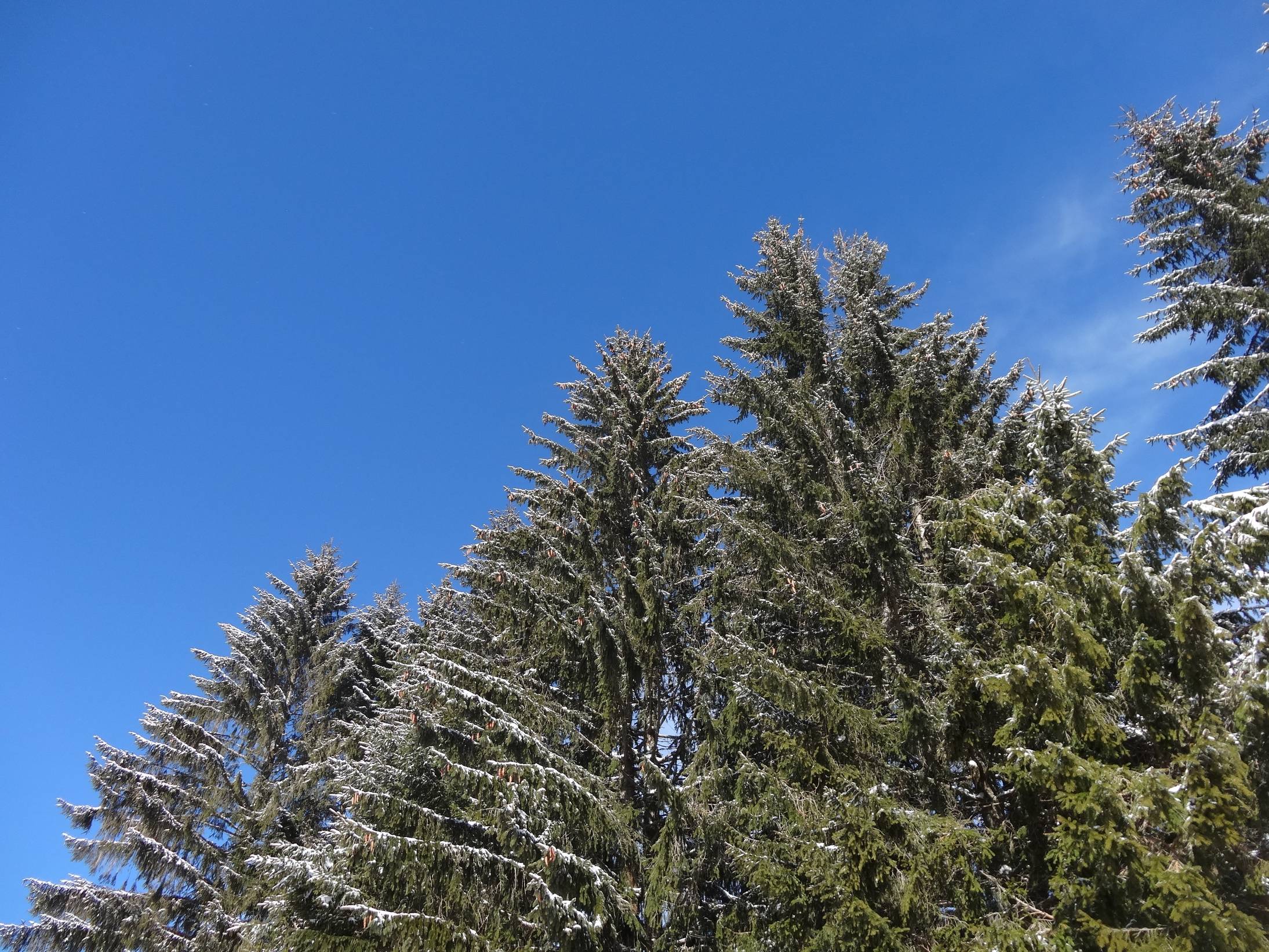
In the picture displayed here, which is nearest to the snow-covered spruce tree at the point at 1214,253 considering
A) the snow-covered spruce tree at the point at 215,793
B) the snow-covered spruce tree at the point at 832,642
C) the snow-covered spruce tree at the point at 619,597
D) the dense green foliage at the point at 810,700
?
the dense green foliage at the point at 810,700

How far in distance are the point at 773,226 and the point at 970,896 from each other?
39.3 ft

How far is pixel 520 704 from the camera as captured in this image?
9.47 meters

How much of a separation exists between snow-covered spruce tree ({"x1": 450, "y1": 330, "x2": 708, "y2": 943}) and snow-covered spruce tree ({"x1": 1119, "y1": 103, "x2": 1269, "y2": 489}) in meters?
9.51

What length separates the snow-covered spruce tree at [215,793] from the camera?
37.0 ft

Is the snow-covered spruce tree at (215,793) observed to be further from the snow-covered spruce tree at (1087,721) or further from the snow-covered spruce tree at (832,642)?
the snow-covered spruce tree at (1087,721)

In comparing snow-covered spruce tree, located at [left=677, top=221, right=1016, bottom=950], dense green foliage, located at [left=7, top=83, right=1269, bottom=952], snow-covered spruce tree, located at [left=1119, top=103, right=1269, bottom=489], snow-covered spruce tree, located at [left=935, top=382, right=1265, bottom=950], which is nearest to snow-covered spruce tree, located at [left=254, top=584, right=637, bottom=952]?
dense green foliage, located at [left=7, top=83, right=1269, bottom=952]

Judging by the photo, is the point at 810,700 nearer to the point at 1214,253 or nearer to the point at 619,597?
the point at 619,597

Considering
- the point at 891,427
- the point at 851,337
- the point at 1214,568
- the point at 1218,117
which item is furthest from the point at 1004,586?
the point at 1218,117

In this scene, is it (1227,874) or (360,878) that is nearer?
(1227,874)

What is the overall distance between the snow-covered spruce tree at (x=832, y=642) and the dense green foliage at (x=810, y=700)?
50 mm

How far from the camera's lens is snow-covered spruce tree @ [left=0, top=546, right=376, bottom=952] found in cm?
1129

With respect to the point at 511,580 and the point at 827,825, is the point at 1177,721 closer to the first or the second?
the point at 827,825

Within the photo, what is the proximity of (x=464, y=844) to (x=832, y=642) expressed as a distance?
532 centimetres

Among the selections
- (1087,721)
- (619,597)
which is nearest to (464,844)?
(619,597)
